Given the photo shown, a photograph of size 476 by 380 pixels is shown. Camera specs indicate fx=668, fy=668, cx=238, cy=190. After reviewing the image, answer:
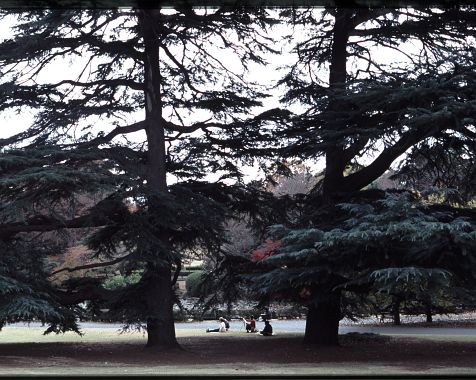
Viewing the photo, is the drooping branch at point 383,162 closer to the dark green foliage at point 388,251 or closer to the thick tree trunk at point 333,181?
the thick tree trunk at point 333,181

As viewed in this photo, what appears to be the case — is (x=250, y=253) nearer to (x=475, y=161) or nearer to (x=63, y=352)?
(x=63, y=352)

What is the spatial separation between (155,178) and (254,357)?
5.32 metres

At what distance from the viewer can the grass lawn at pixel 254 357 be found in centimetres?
1238

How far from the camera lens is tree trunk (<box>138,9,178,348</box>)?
1658 centimetres

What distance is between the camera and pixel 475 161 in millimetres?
14289

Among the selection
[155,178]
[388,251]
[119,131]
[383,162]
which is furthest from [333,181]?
[119,131]

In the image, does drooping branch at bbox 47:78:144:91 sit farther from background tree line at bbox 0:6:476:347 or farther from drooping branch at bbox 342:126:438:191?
drooping branch at bbox 342:126:438:191

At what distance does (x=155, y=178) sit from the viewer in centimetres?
1764

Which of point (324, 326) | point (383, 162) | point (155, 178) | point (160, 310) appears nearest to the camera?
point (160, 310)

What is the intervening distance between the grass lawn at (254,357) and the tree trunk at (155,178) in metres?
0.75

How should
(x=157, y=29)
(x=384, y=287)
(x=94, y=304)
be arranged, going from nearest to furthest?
(x=384, y=287), (x=157, y=29), (x=94, y=304)

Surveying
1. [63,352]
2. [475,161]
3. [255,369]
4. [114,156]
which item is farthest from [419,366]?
[63,352]

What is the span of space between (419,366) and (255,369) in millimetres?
3236

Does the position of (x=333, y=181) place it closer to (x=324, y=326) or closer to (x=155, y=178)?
(x=324, y=326)
